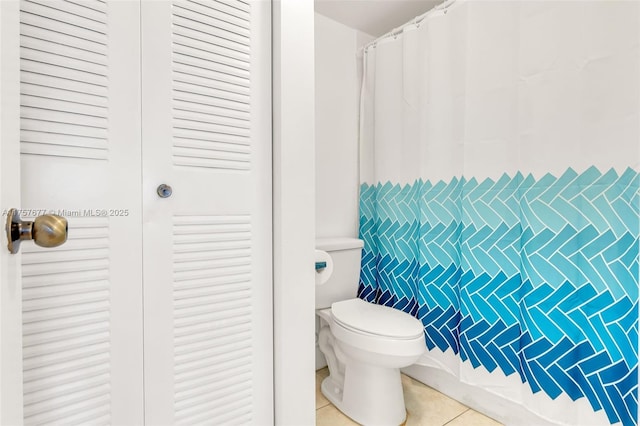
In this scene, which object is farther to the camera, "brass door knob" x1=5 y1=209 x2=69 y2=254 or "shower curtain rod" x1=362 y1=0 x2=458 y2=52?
"shower curtain rod" x1=362 y1=0 x2=458 y2=52

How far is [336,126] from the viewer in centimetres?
218

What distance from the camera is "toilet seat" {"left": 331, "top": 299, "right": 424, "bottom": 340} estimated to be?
55.7 inches

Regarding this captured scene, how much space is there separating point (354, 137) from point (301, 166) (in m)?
1.28

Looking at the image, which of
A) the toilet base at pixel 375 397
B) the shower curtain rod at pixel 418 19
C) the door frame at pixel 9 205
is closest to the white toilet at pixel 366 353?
the toilet base at pixel 375 397

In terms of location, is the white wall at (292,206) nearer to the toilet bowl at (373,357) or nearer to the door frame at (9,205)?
the toilet bowl at (373,357)

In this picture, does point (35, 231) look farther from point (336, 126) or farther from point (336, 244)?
point (336, 126)

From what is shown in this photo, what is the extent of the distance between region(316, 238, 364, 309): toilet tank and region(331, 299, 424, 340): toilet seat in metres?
0.13

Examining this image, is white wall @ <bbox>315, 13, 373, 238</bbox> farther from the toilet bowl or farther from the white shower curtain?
the toilet bowl

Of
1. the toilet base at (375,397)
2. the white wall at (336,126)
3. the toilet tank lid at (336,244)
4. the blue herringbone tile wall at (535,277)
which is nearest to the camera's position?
the blue herringbone tile wall at (535,277)

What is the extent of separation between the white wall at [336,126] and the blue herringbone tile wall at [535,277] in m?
0.43

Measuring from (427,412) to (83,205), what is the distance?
1749mm

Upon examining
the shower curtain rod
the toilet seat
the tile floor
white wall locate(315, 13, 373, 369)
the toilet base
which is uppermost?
the shower curtain rod

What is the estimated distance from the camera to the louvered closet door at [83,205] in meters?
0.73

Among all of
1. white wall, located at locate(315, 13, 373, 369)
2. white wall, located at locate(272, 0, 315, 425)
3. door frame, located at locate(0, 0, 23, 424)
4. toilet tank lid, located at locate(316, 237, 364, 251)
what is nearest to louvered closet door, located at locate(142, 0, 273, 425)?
white wall, located at locate(272, 0, 315, 425)
